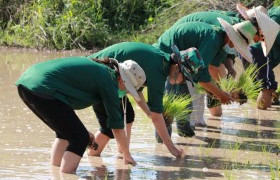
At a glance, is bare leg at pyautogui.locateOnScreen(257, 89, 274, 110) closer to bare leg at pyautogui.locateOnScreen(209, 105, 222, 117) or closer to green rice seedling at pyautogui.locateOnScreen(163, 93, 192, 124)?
bare leg at pyautogui.locateOnScreen(209, 105, 222, 117)

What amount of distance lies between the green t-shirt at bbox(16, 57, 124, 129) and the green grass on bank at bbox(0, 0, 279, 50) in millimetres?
8093

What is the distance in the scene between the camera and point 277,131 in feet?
25.8

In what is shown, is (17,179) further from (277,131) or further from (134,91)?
(277,131)

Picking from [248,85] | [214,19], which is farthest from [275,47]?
[214,19]

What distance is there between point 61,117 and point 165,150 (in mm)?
1490

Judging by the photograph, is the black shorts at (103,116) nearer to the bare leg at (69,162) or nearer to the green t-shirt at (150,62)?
the green t-shirt at (150,62)

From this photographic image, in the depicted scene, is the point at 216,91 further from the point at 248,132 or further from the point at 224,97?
the point at 248,132

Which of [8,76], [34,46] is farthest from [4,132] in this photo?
[34,46]

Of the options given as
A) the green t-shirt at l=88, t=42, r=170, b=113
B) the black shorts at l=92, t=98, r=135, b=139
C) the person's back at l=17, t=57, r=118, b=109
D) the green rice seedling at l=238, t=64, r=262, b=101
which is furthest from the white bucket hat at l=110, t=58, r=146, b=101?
the green rice seedling at l=238, t=64, r=262, b=101

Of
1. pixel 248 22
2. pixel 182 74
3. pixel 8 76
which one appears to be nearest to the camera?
pixel 182 74

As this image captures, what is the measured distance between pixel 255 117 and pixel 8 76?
154 inches

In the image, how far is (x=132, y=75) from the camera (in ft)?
18.9

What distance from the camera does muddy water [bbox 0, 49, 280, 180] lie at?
19.4 feet

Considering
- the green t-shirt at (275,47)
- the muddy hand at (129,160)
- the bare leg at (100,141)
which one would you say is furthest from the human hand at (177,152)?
the green t-shirt at (275,47)
